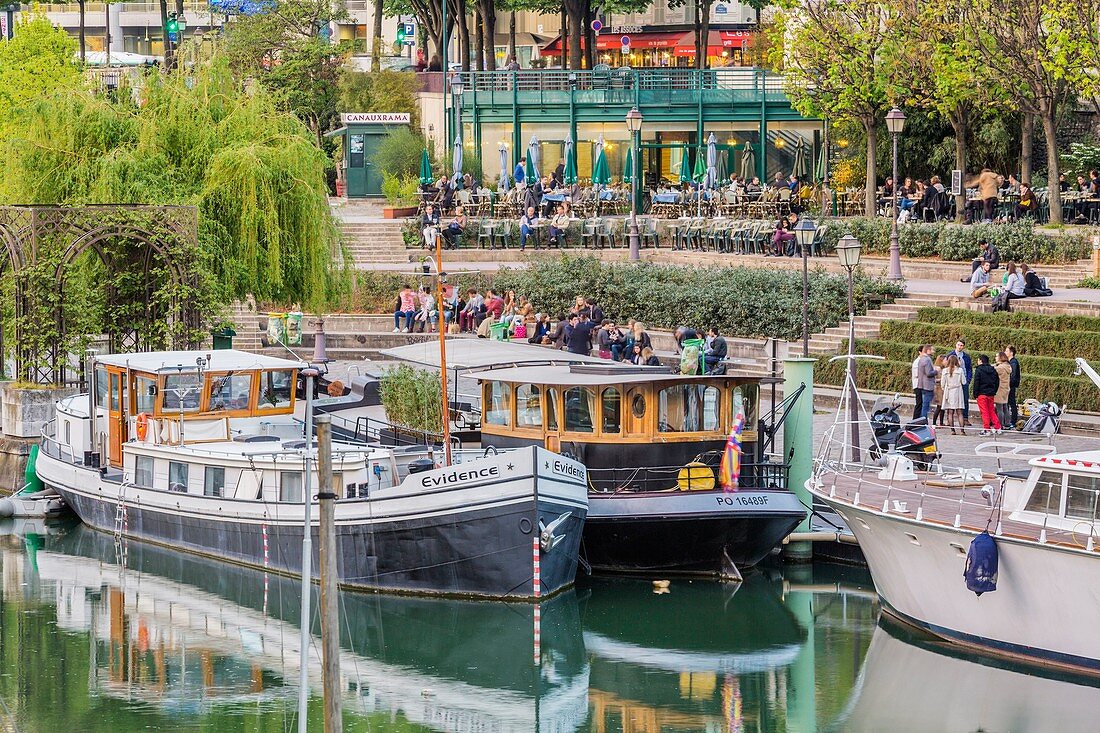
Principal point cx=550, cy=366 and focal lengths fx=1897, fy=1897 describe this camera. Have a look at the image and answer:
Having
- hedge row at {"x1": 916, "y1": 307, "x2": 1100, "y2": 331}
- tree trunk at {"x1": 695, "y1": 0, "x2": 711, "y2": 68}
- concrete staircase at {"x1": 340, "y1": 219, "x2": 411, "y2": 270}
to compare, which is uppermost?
tree trunk at {"x1": 695, "y1": 0, "x2": 711, "y2": 68}

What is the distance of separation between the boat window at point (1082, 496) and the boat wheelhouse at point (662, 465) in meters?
5.72

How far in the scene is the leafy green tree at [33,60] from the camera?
62125mm

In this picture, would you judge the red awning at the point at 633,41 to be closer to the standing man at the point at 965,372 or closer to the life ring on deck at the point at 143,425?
the standing man at the point at 965,372

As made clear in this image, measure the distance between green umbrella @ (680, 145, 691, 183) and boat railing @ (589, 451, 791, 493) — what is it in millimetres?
30667

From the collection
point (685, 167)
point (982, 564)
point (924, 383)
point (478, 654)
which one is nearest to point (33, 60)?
point (685, 167)

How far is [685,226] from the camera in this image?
50.9m

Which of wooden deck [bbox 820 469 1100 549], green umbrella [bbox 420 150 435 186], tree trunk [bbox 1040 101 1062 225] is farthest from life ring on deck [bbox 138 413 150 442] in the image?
green umbrella [bbox 420 150 435 186]

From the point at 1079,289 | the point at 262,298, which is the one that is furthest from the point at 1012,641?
the point at 262,298

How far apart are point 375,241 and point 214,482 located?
24810 mm

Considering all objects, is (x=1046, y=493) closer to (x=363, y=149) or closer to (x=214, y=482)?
(x=214, y=482)

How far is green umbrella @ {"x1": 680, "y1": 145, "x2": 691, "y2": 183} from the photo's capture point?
59.7 metres

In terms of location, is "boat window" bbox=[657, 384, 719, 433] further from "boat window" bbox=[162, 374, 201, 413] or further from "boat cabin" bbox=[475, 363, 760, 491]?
"boat window" bbox=[162, 374, 201, 413]

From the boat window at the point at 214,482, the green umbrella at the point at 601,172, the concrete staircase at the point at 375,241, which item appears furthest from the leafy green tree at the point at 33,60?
the boat window at the point at 214,482

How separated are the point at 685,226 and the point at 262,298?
14410mm
